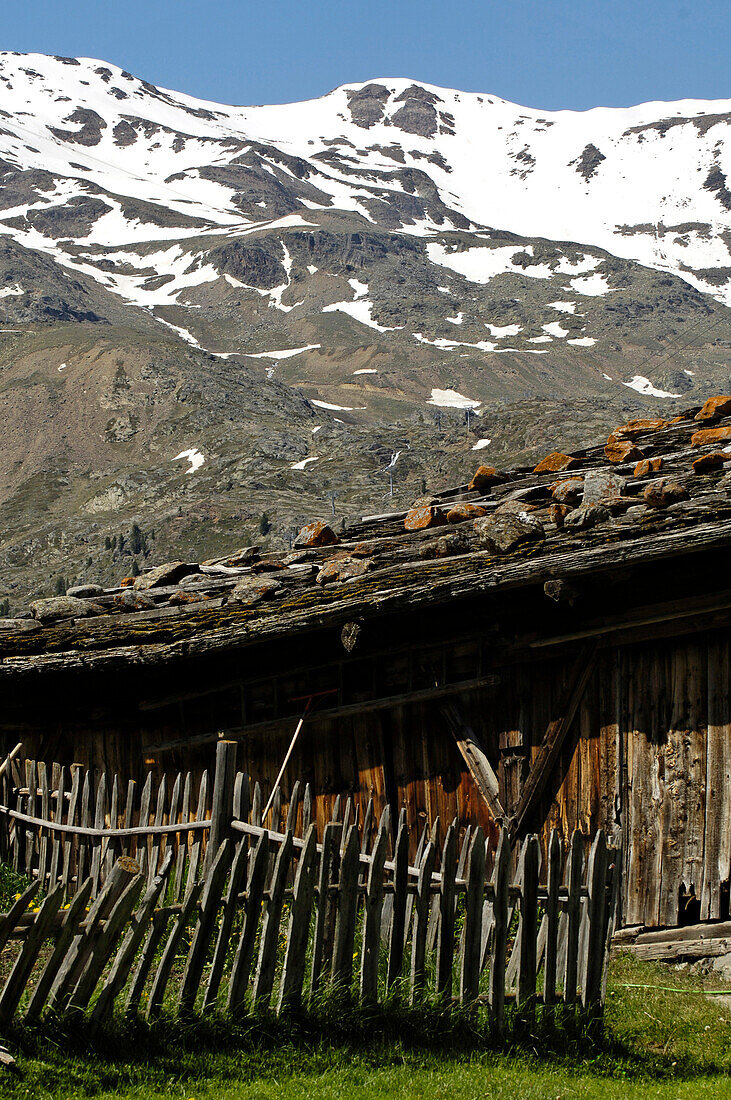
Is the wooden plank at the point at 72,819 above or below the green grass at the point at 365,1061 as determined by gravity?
above

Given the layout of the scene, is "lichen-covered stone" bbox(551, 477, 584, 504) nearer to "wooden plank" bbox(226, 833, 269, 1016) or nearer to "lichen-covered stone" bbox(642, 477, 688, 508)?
"lichen-covered stone" bbox(642, 477, 688, 508)

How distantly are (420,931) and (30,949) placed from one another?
6.88 feet

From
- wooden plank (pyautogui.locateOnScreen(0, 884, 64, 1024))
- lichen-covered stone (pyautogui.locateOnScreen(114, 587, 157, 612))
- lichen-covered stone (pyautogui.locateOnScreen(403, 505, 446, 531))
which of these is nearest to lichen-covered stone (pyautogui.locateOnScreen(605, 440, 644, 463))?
lichen-covered stone (pyautogui.locateOnScreen(403, 505, 446, 531))

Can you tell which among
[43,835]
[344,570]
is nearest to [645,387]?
[344,570]

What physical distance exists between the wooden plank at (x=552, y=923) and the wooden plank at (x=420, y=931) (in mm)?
693

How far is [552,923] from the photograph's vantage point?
18.1 ft

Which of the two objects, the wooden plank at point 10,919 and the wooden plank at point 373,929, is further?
the wooden plank at point 373,929

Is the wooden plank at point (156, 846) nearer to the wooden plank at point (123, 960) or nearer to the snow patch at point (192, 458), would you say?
the wooden plank at point (123, 960)

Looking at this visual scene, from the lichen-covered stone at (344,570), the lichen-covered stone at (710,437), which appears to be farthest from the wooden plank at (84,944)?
the lichen-covered stone at (710,437)

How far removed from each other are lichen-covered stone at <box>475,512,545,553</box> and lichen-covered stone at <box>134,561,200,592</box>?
3.94 m

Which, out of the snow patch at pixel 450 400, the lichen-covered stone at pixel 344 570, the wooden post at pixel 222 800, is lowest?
the wooden post at pixel 222 800

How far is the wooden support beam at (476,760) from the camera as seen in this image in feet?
26.1

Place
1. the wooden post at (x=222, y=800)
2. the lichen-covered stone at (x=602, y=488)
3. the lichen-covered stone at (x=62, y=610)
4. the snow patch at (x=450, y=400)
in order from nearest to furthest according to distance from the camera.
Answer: the wooden post at (x=222, y=800) < the lichen-covered stone at (x=602, y=488) < the lichen-covered stone at (x=62, y=610) < the snow patch at (x=450, y=400)

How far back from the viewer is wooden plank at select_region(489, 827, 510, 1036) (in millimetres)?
5410
